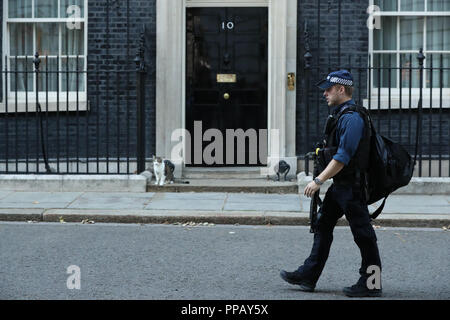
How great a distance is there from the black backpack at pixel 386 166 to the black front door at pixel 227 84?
6.34m

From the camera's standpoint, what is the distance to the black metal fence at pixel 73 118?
1184 cm

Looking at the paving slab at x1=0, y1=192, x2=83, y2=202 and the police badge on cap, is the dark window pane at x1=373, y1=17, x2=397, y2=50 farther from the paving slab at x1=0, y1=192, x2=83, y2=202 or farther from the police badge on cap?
the police badge on cap

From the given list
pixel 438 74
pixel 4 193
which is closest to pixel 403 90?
pixel 438 74

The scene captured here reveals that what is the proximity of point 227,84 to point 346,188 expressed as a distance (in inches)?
257

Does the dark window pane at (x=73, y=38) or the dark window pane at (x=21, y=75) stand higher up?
the dark window pane at (x=73, y=38)

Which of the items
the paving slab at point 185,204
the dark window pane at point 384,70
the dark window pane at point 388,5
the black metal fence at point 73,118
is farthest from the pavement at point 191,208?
the dark window pane at point 388,5

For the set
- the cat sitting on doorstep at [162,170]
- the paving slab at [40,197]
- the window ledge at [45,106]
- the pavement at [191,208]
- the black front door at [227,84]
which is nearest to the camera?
the pavement at [191,208]

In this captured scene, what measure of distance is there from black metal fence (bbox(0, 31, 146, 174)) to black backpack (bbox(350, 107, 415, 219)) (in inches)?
243

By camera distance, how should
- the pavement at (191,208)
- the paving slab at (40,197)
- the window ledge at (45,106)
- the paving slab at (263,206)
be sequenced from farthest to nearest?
the window ledge at (45,106) < the paving slab at (40,197) < the paving slab at (263,206) < the pavement at (191,208)

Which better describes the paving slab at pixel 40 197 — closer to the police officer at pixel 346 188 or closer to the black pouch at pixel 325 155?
the police officer at pixel 346 188

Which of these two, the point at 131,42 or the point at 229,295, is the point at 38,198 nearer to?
the point at 131,42

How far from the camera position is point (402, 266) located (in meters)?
7.16
